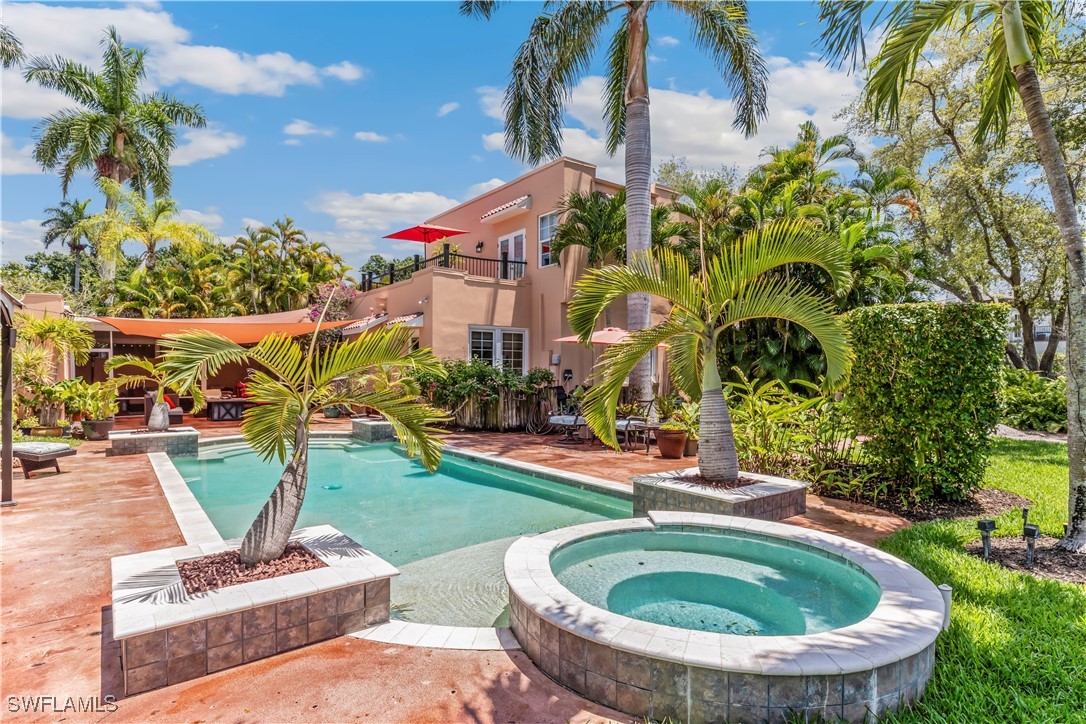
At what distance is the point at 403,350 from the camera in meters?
5.40

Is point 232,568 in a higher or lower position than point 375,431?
higher

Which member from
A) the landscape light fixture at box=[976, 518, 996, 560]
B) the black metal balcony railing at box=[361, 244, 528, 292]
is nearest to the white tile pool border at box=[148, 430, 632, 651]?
the landscape light fixture at box=[976, 518, 996, 560]

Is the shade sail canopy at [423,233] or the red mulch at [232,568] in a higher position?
the shade sail canopy at [423,233]

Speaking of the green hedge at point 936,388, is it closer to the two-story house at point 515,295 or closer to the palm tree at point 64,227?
the two-story house at point 515,295

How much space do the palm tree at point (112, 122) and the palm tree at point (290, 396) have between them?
29.3 metres

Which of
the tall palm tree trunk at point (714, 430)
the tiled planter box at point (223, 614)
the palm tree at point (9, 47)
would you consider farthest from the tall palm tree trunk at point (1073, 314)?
the palm tree at point (9, 47)

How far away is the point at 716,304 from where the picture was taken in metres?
7.35

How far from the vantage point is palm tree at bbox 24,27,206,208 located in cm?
2573

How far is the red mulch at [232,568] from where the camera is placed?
421 centimetres

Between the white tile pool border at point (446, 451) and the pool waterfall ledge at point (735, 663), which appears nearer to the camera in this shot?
the pool waterfall ledge at point (735, 663)

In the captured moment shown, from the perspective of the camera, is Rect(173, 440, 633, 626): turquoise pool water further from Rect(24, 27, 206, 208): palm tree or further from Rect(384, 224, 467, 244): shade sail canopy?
Rect(24, 27, 206, 208): palm tree

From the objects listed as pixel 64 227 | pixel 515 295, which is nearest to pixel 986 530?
pixel 515 295

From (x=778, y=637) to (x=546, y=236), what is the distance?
18.6 meters

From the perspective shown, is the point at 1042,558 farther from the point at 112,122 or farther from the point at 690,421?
the point at 112,122
